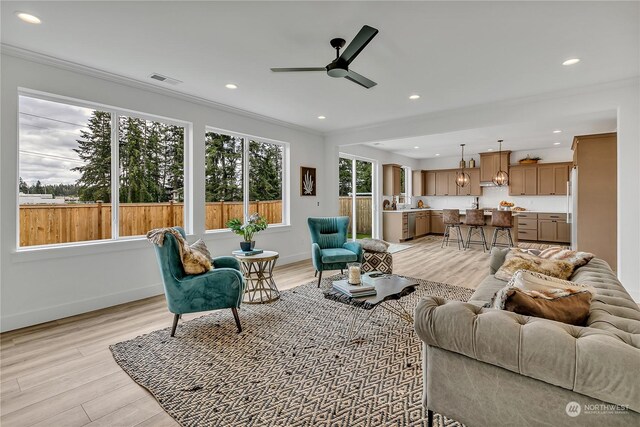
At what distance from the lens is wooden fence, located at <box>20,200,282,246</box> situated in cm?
309

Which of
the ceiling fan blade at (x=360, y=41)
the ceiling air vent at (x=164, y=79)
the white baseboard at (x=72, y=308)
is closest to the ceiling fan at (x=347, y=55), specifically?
the ceiling fan blade at (x=360, y=41)

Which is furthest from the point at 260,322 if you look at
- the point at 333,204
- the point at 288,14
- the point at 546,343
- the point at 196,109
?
the point at 333,204

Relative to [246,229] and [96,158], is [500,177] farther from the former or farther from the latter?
[96,158]

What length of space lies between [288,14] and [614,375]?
2.71 metres

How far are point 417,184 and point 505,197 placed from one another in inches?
101

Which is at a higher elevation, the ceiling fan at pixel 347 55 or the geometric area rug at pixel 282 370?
the ceiling fan at pixel 347 55

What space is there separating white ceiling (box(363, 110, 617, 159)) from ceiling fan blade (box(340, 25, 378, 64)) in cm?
351

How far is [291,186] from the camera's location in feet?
18.7

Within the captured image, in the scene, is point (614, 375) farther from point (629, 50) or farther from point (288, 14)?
point (629, 50)

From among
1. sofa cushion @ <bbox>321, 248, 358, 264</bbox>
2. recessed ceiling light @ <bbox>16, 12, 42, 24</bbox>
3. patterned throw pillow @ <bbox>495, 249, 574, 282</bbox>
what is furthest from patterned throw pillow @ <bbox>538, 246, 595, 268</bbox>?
recessed ceiling light @ <bbox>16, 12, 42, 24</bbox>

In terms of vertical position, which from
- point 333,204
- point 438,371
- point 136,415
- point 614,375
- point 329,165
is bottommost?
point 136,415

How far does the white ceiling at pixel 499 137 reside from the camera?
220 inches

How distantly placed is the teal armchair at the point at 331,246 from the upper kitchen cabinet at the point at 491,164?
20.0 feet

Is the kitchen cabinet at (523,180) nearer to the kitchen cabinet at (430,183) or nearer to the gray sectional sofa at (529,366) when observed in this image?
the kitchen cabinet at (430,183)
